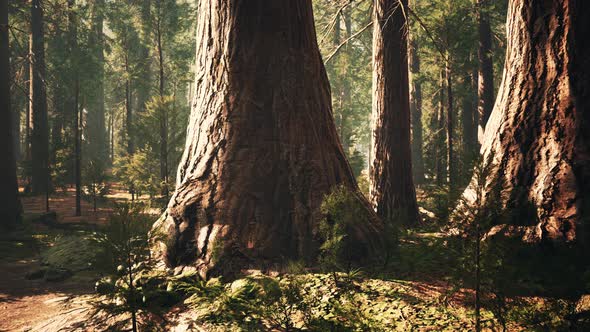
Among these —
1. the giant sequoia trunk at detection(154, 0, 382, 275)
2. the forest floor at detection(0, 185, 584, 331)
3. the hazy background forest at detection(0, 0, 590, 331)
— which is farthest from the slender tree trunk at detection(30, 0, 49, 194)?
the giant sequoia trunk at detection(154, 0, 382, 275)

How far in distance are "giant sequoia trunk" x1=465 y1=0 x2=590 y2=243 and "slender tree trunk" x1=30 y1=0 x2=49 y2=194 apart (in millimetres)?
17046

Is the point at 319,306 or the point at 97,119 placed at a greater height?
the point at 97,119

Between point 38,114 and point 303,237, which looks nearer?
point 303,237

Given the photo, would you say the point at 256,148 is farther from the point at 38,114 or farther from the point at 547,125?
the point at 38,114

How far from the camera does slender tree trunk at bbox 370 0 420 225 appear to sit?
Answer: 29.3 ft

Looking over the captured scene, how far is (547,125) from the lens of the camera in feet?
17.3

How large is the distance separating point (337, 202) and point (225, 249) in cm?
160

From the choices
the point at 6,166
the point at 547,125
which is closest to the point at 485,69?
the point at 547,125

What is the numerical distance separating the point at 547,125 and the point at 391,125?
154 inches

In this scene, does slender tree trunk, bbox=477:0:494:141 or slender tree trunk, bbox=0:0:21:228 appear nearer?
slender tree trunk, bbox=0:0:21:228

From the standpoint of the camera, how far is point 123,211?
167 inches

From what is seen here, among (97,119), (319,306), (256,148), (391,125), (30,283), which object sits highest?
(97,119)

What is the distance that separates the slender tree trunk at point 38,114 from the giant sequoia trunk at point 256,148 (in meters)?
13.7

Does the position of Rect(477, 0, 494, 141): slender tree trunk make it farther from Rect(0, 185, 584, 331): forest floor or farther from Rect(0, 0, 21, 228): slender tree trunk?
Rect(0, 0, 21, 228): slender tree trunk
